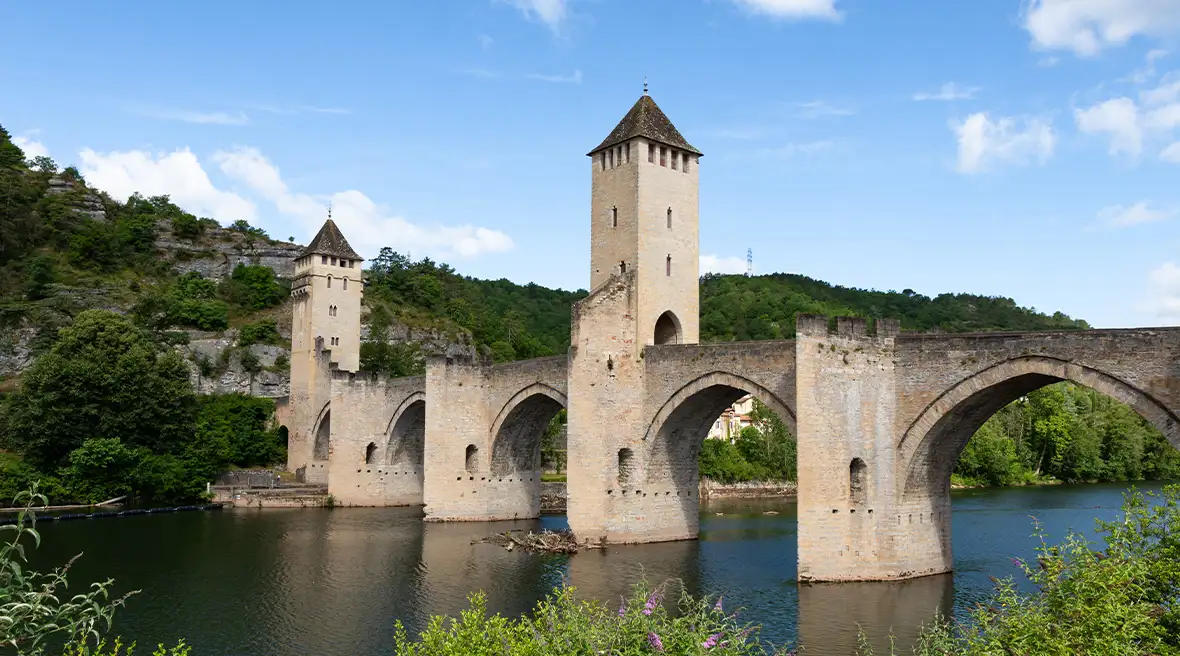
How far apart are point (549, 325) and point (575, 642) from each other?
8622 cm

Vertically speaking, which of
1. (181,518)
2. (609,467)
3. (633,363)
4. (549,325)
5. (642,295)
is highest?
(549,325)

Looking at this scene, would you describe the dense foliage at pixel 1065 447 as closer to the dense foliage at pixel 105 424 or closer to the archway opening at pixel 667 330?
the archway opening at pixel 667 330

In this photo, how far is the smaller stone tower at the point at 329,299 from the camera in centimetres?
5066

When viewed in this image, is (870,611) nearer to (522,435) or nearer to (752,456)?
(522,435)

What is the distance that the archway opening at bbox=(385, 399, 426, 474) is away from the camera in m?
42.3

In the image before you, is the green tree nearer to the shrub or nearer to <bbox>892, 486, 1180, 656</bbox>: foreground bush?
the shrub

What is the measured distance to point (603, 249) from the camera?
1188 inches

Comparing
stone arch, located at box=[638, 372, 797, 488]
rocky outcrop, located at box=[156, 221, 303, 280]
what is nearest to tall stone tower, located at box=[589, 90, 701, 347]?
stone arch, located at box=[638, 372, 797, 488]

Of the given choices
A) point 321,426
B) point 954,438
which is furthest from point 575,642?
point 321,426

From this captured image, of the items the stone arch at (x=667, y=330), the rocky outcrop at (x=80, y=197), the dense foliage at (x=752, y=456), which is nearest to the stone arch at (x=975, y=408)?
the stone arch at (x=667, y=330)

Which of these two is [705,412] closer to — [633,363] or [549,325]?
[633,363]

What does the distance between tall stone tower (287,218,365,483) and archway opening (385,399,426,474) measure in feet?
20.5

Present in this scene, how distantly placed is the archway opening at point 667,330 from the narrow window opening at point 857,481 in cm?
929

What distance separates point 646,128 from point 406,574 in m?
15.2
